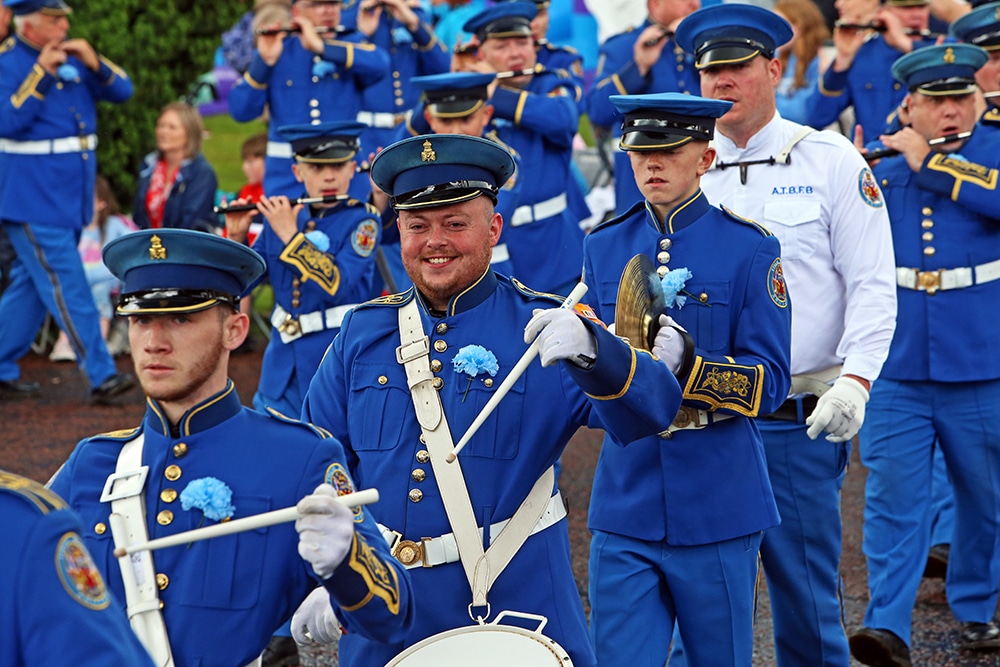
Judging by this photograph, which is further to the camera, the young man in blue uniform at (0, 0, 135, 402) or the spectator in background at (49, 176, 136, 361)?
the spectator in background at (49, 176, 136, 361)

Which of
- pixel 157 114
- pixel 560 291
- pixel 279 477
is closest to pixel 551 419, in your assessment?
pixel 279 477

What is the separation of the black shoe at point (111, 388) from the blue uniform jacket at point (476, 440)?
6155mm

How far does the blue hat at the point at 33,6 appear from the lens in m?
9.73

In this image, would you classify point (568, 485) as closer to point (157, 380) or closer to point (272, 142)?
point (272, 142)

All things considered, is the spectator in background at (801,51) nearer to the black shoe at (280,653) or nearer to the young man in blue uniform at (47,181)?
the young man in blue uniform at (47,181)

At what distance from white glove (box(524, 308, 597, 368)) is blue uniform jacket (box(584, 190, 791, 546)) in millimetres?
830

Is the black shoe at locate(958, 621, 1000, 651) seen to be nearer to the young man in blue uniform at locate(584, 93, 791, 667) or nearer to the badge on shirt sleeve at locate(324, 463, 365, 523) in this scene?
the young man in blue uniform at locate(584, 93, 791, 667)

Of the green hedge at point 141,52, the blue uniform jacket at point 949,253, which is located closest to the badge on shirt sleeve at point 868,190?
the blue uniform jacket at point 949,253

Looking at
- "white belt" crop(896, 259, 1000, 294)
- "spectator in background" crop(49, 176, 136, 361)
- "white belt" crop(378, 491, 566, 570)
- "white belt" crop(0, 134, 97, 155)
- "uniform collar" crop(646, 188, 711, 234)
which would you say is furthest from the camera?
"spectator in background" crop(49, 176, 136, 361)

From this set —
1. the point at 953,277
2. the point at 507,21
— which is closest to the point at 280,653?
the point at 953,277

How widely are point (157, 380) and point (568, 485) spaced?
5132 millimetres

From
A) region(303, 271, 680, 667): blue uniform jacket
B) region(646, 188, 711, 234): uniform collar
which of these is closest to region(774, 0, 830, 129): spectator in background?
region(646, 188, 711, 234): uniform collar

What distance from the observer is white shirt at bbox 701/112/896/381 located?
5.05 m

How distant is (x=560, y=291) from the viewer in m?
8.03
